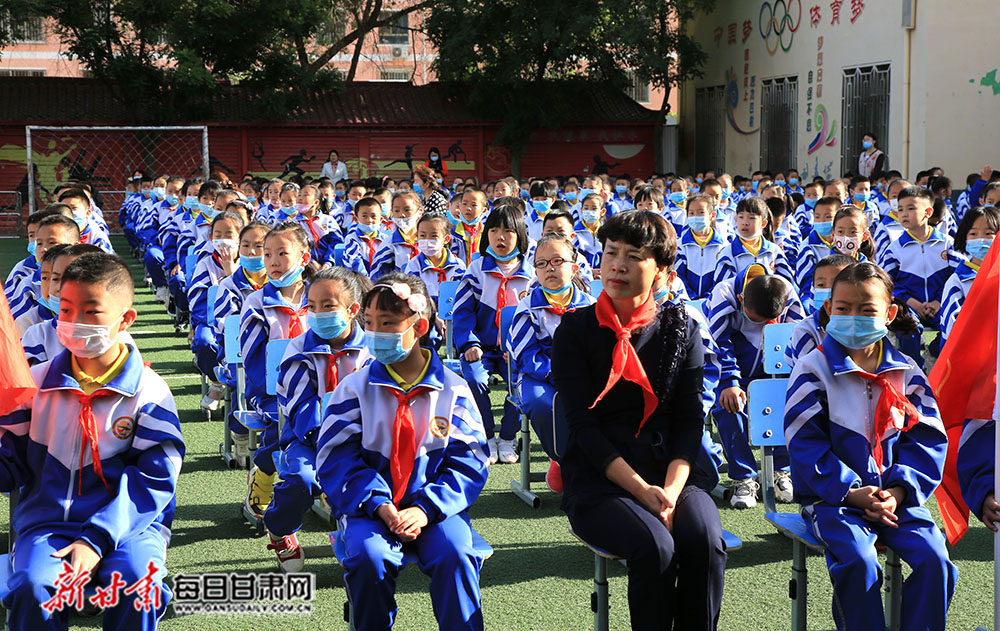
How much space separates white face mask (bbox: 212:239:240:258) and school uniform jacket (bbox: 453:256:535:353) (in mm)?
1601

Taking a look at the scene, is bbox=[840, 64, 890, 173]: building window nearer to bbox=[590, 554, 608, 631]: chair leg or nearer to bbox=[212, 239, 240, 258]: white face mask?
bbox=[212, 239, 240, 258]: white face mask

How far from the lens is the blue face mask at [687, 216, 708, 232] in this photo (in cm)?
814

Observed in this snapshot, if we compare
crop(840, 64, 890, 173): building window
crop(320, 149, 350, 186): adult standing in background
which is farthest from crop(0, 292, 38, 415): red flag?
crop(320, 149, 350, 186): adult standing in background

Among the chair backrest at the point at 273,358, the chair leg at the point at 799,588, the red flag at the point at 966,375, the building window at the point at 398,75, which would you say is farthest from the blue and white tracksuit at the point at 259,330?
the building window at the point at 398,75

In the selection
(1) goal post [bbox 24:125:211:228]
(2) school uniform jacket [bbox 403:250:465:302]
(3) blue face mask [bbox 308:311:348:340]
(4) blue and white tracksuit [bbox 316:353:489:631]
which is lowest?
(4) blue and white tracksuit [bbox 316:353:489:631]

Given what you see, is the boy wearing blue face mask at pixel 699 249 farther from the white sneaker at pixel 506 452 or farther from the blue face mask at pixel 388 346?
the blue face mask at pixel 388 346

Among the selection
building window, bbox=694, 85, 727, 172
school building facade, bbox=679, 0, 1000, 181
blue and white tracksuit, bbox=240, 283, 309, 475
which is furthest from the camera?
building window, bbox=694, 85, 727, 172

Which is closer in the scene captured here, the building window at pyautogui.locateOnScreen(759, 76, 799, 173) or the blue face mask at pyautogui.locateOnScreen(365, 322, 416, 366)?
the blue face mask at pyautogui.locateOnScreen(365, 322, 416, 366)

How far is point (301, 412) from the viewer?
4.18m

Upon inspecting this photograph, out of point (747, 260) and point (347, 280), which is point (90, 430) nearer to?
point (347, 280)

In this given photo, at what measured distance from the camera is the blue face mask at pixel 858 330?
11.8 ft

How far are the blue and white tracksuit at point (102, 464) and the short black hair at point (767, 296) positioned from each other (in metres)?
3.05

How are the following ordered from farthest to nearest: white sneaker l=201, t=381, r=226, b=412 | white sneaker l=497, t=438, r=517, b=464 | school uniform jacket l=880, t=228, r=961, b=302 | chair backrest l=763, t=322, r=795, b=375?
1. school uniform jacket l=880, t=228, r=961, b=302
2. white sneaker l=201, t=381, r=226, b=412
3. white sneaker l=497, t=438, r=517, b=464
4. chair backrest l=763, t=322, r=795, b=375

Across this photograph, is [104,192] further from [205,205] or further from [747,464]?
[747,464]
